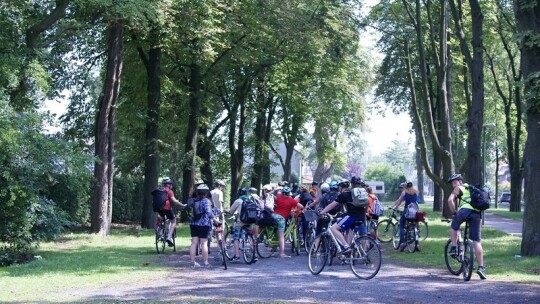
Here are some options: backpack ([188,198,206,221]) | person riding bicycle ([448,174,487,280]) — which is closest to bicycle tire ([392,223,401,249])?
person riding bicycle ([448,174,487,280])

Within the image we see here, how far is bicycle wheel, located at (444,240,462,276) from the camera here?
1448 cm

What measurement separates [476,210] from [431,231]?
13256 millimetres

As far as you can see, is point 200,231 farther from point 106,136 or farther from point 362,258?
point 106,136

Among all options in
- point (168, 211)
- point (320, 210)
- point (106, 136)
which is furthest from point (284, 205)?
point (106, 136)

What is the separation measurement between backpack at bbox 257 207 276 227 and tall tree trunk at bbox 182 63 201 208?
42.9ft

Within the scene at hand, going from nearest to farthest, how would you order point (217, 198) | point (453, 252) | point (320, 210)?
point (453, 252) < point (320, 210) < point (217, 198)

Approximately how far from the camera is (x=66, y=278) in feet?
47.2

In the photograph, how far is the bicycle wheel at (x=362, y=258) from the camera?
46.0 ft

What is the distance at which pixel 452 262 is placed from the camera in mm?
14938

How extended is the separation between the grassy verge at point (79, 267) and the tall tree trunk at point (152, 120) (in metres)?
5.26

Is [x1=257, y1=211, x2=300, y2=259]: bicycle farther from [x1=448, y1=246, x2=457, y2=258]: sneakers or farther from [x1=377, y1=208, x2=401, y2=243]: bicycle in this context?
[x1=448, y1=246, x2=457, y2=258]: sneakers

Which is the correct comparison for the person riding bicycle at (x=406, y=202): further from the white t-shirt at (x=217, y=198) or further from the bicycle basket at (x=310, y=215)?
the white t-shirt at (x=217, y=198)

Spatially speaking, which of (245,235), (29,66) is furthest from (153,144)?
(245,235)

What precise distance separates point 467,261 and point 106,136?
48.5ft
